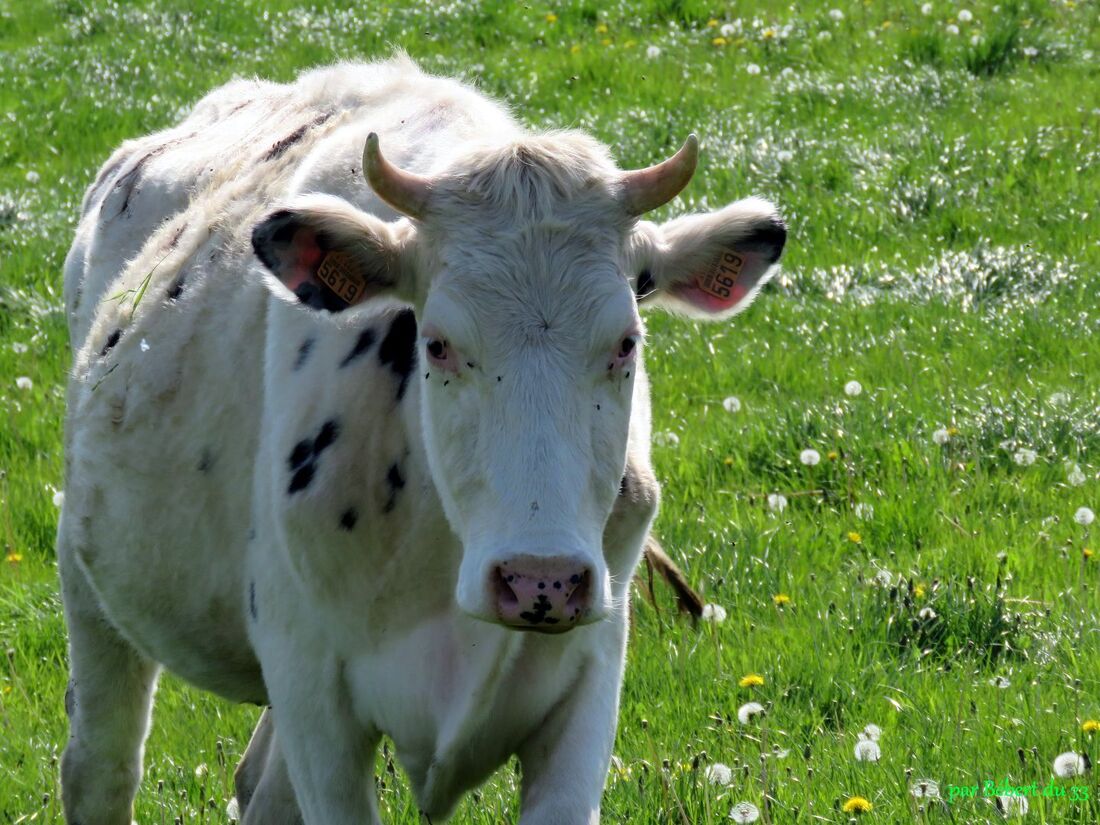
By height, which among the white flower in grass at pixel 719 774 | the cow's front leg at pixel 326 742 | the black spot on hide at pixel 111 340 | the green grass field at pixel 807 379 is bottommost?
the green grass field at pixel 807 379

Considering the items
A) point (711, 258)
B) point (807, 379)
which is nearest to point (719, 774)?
point (711, 258)

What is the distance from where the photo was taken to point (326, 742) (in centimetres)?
438

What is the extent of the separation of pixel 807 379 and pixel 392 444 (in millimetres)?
4302

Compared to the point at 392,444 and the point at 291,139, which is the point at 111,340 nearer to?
the point at 291,139

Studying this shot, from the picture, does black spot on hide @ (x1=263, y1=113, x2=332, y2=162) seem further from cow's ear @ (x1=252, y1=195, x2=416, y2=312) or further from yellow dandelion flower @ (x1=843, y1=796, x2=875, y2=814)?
yellow dandelion flower @ (x1=843, y1=796, x2=875, y2=814)

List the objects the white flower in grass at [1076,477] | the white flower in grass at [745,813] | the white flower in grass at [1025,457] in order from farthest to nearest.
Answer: the white flower in grass at [1025,457] → the white flower in grass at [1076,477] → the white flower in grass at [745,813]

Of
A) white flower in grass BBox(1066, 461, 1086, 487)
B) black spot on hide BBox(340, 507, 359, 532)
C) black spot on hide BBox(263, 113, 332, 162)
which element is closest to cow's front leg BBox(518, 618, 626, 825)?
black spot on hide BBox(340, 507, 359, 532)

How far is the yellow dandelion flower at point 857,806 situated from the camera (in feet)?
14.9

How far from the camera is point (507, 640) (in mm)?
4203

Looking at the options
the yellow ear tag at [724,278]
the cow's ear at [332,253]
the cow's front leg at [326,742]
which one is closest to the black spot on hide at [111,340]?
the cow's ear at [332,253]

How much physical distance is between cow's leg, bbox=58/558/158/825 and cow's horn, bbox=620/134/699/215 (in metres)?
2.49

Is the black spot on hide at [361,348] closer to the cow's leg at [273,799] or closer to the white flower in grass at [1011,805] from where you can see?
the cow's leg at [273,799]

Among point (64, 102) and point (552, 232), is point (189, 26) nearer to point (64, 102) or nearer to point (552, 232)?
point (64, 102)

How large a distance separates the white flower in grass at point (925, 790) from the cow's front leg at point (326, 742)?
54.4 inches
